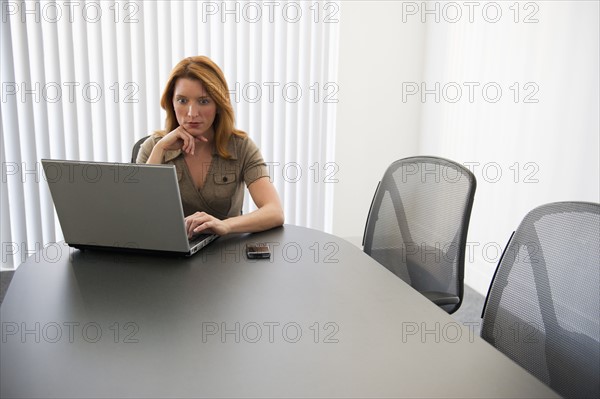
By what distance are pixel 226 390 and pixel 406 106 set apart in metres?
3.49

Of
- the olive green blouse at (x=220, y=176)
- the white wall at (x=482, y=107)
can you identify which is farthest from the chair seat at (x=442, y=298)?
the white wall at (x=482, y=107)

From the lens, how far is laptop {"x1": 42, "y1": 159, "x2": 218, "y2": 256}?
4.68 ft

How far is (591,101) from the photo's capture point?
2430 mm

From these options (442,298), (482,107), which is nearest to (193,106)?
(442,298)

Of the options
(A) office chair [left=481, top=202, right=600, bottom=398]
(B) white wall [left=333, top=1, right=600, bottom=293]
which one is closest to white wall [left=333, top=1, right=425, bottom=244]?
(B) white wall [left=333, top=1, right=600, bottom=293]

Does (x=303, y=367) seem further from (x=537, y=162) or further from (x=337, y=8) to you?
(x=337, y=8)

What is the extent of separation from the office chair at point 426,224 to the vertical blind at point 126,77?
1852 millimetres

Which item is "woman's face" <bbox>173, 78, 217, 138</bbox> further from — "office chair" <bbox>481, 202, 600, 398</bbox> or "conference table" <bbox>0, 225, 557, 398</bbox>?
"office chair" <bbox>481, 202, 600, 398</bbox>

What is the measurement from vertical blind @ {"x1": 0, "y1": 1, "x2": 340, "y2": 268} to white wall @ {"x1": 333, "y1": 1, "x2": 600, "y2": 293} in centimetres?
30

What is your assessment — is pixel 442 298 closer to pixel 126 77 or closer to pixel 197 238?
pixel 197 238

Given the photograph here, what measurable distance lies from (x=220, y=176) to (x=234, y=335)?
3.86 ft

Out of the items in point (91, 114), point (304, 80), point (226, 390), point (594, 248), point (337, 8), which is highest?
point (337, 8)

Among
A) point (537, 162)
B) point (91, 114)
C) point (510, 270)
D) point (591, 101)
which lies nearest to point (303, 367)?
point (510, 270)

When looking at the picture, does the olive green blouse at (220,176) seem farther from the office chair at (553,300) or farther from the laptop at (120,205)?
the office chair at (553,300)
